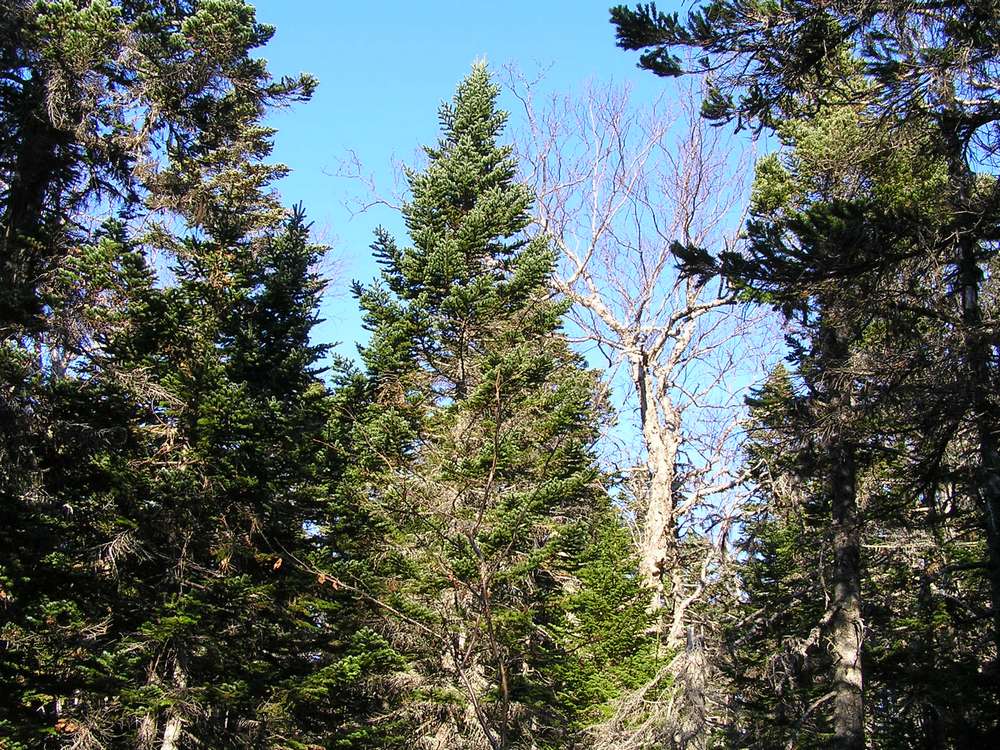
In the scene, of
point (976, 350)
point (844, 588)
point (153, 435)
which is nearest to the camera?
point (976, 350)

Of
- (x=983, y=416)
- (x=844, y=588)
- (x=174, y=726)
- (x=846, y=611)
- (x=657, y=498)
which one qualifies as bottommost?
(x=174, y=726)

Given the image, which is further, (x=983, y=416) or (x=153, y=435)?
(x=153, y=435)

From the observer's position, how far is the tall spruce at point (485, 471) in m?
13.2

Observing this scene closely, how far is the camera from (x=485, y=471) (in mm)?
13438

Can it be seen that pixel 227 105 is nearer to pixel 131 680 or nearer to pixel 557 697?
pixel 131 680

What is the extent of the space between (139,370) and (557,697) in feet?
28.5

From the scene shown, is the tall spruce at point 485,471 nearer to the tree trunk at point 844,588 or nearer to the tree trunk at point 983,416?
the tree trunk at point 844,588

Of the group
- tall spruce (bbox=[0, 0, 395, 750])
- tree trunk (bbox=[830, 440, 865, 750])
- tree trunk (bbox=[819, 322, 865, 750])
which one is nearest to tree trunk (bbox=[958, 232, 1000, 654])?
tree trunk (bbox=[819, 322, 865, 750])

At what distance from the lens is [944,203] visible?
7.98 metres

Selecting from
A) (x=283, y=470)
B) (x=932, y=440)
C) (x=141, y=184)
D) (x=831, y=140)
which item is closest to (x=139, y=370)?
(x=283, y=470)

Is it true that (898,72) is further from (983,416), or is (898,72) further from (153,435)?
(153,435)

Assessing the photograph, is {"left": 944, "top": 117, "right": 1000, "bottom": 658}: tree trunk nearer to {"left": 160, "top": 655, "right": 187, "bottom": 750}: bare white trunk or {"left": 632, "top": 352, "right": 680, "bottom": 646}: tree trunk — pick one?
{"left": 632, "top": 352, "right": 680, "bottom": 646}: tree trunk

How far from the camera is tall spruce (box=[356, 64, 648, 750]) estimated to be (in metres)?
13.2

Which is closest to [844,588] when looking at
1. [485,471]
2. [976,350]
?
[485,471]
